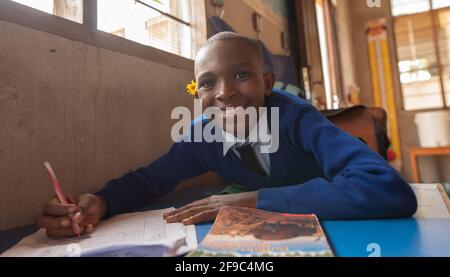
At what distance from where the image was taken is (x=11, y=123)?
1.38ft

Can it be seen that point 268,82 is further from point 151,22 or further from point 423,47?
point 423,47

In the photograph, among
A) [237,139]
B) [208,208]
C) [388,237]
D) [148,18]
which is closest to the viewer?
[388,237]

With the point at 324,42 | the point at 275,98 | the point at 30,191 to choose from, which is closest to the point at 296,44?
the point at 324,42

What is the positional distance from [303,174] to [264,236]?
213 mm

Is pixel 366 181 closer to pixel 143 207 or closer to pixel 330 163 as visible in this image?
pixel 330 163

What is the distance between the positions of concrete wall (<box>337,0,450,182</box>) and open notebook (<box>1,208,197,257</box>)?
44 cm

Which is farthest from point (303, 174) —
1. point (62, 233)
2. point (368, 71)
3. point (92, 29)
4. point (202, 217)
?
point (368, 71)

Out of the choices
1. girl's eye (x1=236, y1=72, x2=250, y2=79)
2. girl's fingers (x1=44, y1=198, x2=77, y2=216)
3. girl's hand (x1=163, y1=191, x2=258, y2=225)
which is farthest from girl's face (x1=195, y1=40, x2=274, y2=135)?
girl's fingers (x1=44, y1=198, x2=77, y2=216)

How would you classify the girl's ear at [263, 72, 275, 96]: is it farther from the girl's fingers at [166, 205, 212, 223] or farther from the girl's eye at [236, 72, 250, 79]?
the girl's fingers at [166, 205, 212, 223]

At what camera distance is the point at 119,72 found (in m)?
0.58

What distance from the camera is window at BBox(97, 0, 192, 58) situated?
1.94 ft

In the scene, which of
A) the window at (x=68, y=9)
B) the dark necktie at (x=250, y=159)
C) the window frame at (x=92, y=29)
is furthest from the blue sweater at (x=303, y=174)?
the window at (x=68, y=9)
